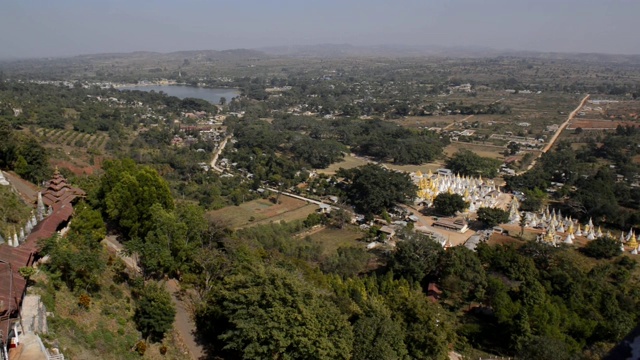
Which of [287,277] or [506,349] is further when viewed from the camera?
[506,349]

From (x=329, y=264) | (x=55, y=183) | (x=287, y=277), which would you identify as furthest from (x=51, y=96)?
(x=287, y=277)

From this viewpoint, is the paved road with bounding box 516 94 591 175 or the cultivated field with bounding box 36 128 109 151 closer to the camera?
the cultivated field with bounding box 36 128 109 151

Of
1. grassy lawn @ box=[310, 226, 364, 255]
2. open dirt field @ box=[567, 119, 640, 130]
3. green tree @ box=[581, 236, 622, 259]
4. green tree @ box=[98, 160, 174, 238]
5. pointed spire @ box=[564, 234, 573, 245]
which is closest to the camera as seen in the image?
green tree @ box=[98, 160, 174, 238]

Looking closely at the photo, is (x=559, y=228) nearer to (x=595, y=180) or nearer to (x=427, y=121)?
(x=595, y=180)

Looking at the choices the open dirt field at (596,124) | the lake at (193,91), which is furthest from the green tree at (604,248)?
the lake at (193,91)

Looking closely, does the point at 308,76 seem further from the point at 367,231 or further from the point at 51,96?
the point at 367,231

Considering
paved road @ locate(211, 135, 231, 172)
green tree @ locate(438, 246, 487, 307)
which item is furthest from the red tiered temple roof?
paved road @ locate(211, 135, 231, 172)

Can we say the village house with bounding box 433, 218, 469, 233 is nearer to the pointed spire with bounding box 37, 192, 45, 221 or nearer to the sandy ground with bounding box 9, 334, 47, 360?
the pointed spire with bounding box 37, 192, 45, 221
